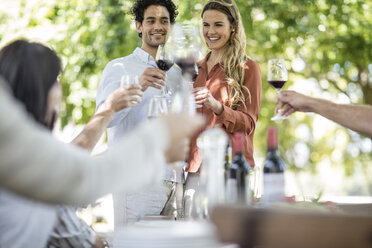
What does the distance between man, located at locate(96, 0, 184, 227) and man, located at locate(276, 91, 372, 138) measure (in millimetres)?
685

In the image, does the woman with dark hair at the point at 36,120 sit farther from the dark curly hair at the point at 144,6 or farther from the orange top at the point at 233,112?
the dark curly hair at the point at 144,6

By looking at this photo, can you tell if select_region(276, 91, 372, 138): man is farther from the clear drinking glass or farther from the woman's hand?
the clear drinking glass

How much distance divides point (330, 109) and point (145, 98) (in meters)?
1.24

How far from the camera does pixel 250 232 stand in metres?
1.21

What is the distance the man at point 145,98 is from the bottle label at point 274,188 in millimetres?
971

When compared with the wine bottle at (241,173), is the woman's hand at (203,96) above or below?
above

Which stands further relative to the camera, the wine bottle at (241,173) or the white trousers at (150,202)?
the white trousers at (150,202)

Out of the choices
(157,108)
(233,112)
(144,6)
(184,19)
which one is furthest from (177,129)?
(184,19)

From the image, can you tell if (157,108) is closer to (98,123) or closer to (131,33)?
(98,123)

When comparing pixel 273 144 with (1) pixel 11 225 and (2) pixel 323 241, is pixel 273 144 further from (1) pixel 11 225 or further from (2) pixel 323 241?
(1) pixel 11 225

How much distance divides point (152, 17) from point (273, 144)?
5.78 feet

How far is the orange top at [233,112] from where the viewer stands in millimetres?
2588

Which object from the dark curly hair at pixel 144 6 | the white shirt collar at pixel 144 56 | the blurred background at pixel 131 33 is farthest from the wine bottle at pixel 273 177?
the blurred background at pixel 131 33

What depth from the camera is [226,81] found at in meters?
2.84
